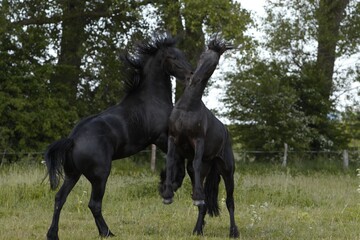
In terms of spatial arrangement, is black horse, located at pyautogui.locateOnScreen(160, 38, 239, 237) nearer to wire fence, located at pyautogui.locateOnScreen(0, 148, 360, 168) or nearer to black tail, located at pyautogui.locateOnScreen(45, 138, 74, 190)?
black tail, located at pyautogui.locateOnScreen(45, 138, 74, 190)

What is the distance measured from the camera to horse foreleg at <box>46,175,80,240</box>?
281 inches

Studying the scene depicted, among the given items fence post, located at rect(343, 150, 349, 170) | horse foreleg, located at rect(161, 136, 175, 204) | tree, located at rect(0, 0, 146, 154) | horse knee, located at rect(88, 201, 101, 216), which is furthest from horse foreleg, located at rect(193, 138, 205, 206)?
fence post, located at rect(343, 150, 349, 170)

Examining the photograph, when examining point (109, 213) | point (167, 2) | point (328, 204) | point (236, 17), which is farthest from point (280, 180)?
point (167, 2)

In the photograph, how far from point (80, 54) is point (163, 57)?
49.6 ft

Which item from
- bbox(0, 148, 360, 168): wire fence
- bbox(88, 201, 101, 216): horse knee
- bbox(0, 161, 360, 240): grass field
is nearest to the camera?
bbox(88, 201, 101, 216): horse knee

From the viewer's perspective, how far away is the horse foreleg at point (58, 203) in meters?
7.15

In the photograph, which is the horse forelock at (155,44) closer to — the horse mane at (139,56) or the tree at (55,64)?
the horse mane at (139,56)

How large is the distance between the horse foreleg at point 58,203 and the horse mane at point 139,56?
1.57 metres

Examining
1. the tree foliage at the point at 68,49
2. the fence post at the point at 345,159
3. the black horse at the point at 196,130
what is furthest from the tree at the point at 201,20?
the black horse at the point at 196,130

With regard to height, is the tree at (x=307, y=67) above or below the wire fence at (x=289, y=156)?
above

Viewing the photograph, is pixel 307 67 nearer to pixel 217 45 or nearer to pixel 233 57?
pixel 233 57

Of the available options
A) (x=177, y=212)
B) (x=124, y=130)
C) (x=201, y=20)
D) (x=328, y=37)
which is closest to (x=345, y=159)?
(x=328, y=37)

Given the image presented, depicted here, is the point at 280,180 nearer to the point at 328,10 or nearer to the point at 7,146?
the point at 7,146

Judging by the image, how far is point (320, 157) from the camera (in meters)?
22.4
